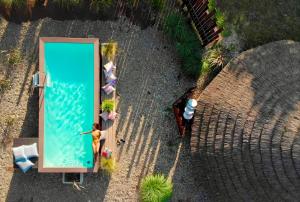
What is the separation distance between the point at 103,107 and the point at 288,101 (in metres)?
5.76

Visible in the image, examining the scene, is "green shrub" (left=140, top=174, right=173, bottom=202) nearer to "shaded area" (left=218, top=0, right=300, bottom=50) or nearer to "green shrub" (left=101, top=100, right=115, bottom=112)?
"green shrub" (left=101, top=100, right=115, bottom=112)

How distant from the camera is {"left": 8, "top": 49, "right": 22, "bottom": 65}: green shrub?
15.0 meters

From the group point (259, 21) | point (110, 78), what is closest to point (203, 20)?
point (259, 21)

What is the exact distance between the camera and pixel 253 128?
13484mm

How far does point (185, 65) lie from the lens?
1501 cm

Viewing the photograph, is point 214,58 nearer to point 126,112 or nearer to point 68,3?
point 126,112

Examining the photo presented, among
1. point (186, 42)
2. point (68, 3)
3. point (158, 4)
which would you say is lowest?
point (186, 42)

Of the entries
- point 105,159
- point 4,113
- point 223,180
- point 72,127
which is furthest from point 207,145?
point 4,113

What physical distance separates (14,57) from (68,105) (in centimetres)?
248

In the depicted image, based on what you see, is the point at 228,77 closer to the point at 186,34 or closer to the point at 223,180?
the point at 186,34

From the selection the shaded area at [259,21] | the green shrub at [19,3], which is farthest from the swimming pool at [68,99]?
the shaded area at [259,21]

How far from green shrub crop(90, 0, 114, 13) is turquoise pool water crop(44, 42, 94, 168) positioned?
4.59 feet

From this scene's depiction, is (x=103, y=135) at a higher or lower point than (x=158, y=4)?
lower

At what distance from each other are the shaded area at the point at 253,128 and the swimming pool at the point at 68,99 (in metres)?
3.53
